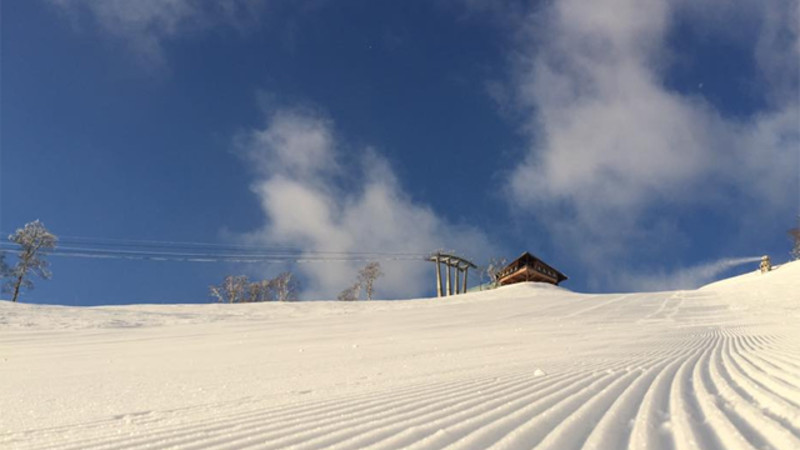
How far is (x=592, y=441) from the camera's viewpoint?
6.50ft

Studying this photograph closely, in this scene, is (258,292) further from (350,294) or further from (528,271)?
(528,271)

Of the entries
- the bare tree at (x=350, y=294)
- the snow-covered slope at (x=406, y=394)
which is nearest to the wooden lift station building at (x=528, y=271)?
the bare tree at (x=350, y=294)

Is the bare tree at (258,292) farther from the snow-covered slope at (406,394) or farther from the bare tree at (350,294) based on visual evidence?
the snow-covered slope at (406,394)

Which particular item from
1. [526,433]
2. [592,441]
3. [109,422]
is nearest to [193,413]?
[109,422]

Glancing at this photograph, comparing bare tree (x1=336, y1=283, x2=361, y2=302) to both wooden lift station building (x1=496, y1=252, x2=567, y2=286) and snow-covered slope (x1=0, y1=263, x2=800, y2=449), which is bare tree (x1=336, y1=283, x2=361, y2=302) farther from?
snow-covered slope (x1=0, y1=263, x2=800, y2=449)

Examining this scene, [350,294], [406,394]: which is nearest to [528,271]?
[350,294]

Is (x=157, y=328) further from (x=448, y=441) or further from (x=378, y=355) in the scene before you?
(x=448, y=441)

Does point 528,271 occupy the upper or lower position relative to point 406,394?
upper

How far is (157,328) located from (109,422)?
38.0 ft

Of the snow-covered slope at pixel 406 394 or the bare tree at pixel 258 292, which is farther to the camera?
the bare tree at pixel 258 292

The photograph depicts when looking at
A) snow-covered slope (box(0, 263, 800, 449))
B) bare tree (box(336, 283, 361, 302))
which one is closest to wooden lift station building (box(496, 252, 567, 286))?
bare tree (box(336, 283, 361, 302))

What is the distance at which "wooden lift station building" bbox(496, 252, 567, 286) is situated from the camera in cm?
4981

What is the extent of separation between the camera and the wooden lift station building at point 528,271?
4981cm

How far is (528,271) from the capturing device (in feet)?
163
